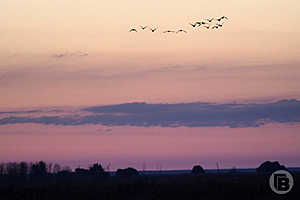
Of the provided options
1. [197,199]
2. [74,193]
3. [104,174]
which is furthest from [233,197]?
[104,174]

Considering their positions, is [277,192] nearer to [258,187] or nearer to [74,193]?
[258,187]

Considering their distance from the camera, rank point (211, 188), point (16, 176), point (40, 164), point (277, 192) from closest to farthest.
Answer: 1. point (277, 192)
2. point (211, 188)
3. point (16, 176)
4. point (40, 164)

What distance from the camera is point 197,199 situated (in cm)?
6356

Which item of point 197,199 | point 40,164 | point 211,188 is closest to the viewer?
point 197,199

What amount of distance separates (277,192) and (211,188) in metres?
11.2

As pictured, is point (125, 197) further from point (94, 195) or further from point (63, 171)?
point (63, 171)

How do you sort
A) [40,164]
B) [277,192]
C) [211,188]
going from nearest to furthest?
1. [277,192]
2. [211,188]
3. [40,164]

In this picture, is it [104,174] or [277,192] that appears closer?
[277,192]

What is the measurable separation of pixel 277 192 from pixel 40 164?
70.2 metres

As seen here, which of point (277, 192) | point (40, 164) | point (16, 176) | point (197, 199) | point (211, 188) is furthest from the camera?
point (40, 164)

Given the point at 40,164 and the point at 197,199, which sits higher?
the point at 40,164

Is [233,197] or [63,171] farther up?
[63,171]

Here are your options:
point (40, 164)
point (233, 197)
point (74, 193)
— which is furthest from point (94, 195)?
point (40, 164)

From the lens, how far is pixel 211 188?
223ft
